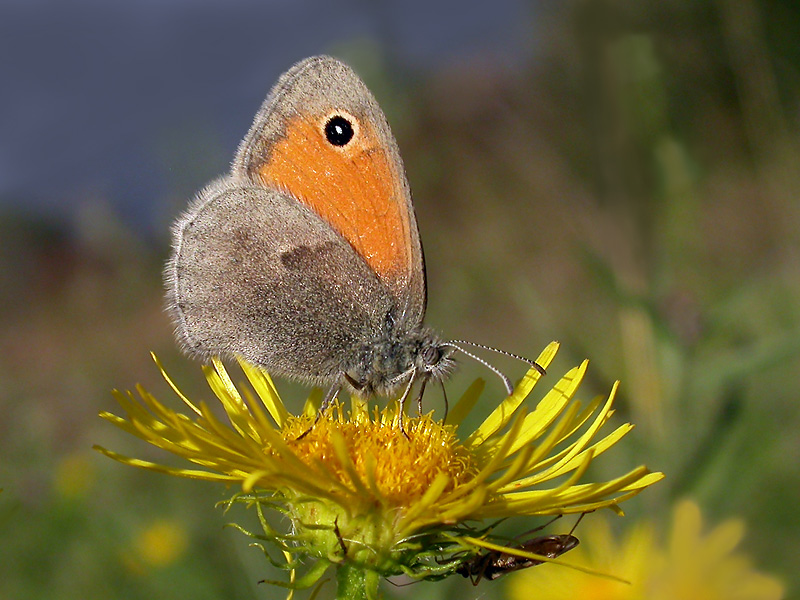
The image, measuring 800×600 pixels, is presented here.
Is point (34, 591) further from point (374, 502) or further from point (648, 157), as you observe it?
point (648, 157)

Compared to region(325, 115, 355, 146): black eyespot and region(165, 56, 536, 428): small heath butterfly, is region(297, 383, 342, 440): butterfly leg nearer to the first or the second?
region(165, 56, 536, 428): small heath butterfly

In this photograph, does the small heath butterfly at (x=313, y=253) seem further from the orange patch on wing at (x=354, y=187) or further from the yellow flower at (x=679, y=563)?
the yellow flower at (x=679, y=563)

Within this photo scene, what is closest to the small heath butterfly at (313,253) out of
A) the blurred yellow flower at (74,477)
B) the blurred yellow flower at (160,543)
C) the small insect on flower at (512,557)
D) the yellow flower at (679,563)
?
the small insect on flower at (512,557)

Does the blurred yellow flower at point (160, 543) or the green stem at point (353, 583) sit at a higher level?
the green stem at point (353, 583)

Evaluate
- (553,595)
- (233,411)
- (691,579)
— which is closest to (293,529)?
(233,411)

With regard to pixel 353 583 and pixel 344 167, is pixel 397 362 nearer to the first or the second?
pixel 344 167

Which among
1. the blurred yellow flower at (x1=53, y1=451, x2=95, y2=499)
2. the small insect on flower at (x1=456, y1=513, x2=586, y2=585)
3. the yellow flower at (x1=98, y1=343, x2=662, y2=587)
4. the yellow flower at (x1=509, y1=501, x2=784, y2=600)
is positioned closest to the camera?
the yellow flower at (x1=98, y1=343, x2=662, y2=587)

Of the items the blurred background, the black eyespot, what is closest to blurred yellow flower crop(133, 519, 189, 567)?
the blurred background
